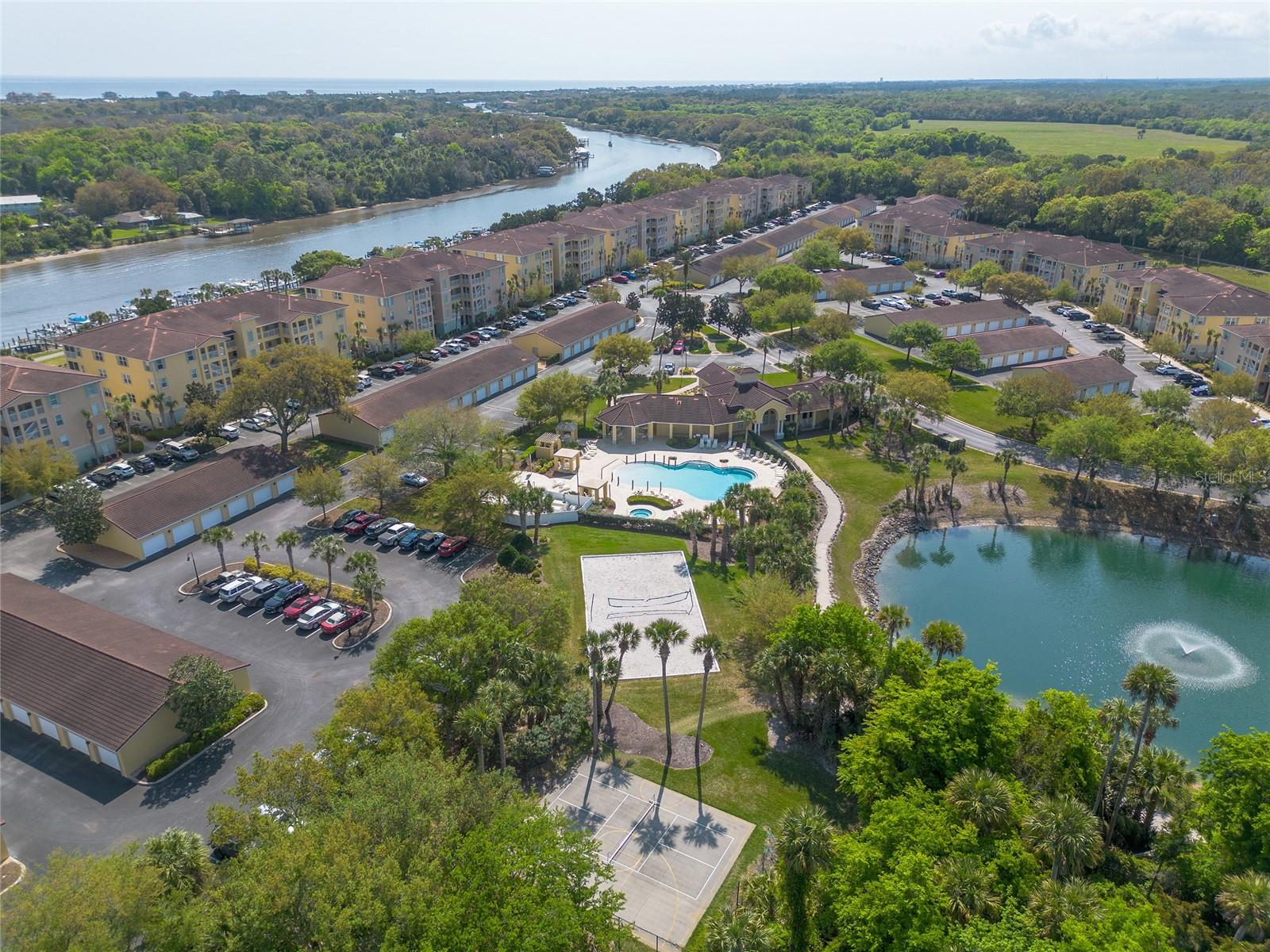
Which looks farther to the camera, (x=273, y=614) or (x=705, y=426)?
(x=705, y=426)

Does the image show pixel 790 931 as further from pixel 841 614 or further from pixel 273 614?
pixel 273 614

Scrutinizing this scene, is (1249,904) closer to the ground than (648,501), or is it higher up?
higher up

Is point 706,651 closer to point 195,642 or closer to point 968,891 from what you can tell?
point 968,891

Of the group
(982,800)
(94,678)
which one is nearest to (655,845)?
(982,800)

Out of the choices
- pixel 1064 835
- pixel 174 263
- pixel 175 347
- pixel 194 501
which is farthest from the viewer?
pixel 174 263

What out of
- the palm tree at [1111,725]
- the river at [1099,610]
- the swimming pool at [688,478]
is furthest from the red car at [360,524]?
the palm tree at [1111,725]

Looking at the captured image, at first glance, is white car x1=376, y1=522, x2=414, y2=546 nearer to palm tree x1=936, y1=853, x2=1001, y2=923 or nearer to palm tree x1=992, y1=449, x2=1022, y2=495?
palm tree x1=936, y1=853, x2=1001, y2=923

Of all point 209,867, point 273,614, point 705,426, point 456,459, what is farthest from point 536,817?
point 705,426
